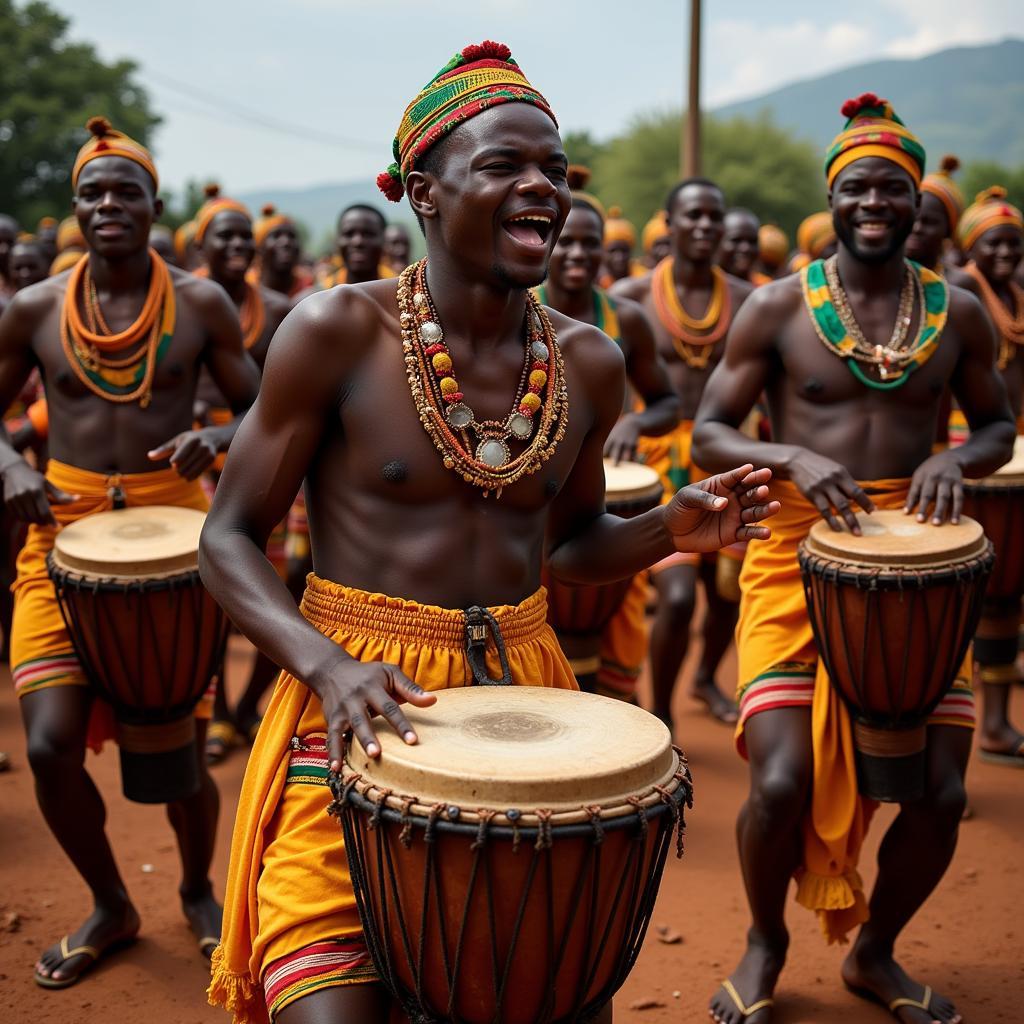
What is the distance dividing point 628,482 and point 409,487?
8.91ft

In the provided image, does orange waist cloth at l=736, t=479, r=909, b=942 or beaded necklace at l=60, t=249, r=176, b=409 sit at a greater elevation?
beaded necklace at l=60, t=249, r=176, b=409

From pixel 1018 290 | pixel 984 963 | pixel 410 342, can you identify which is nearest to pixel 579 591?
pixel 984 963

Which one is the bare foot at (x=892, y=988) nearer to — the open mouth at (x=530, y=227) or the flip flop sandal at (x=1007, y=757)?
the flip flop sandal at (x=1007, y=757)

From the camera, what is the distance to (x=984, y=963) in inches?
174

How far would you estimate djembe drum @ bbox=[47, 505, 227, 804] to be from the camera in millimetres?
4062

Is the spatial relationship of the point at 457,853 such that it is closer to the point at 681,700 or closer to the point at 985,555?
the point at 985,555

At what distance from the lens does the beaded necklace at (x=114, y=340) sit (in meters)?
4.73

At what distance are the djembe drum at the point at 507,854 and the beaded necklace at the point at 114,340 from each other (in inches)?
110

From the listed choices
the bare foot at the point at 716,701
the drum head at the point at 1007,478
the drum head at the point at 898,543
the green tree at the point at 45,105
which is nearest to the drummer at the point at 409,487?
the drum head at the point at 898,543

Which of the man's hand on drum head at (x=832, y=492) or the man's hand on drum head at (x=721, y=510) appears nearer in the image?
the man's hand on drum head at (x=721, y=510)

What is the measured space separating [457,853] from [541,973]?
0.30 metres

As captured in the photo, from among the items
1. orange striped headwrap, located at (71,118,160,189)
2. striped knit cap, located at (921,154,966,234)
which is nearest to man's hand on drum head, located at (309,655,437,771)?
orange striped headwrap, located at (71,118,160,189)

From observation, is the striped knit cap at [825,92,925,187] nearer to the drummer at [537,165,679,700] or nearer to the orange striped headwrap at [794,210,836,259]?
the drummer at [537,165,679,700]

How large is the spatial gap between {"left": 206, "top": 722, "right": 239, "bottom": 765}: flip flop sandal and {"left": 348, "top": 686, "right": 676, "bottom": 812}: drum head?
401 centimetres
